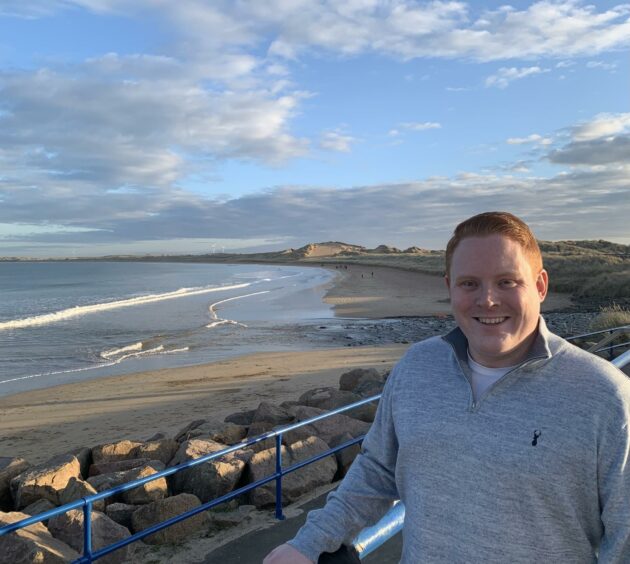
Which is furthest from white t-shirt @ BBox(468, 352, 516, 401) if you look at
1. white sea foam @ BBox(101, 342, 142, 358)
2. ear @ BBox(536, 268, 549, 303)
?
white sea foam @ BBox(101, 342, 142, 358)

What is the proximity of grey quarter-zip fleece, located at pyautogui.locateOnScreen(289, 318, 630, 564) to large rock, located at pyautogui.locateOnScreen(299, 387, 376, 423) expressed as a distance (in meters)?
6.19

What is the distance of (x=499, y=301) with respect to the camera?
1.53 metres

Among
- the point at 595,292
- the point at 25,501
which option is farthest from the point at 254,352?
the point at 595,292

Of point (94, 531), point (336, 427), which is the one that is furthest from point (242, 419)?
point (94, 531)

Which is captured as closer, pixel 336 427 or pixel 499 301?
pixel 499 301

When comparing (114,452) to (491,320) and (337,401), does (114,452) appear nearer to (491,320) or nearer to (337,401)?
(337,401)

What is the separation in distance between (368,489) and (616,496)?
68cm

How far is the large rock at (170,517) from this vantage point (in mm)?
4366

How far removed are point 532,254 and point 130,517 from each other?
431 cm

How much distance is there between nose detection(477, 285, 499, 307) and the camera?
1.53 metres

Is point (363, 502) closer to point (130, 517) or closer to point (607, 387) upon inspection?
point (607, 387)

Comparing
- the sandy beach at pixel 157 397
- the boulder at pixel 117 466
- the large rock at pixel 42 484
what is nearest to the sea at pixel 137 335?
the sandy beach at pixel 157 397

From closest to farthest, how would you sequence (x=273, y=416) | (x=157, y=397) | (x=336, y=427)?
1. (x=336, y=427)
2. (x=273, y=416)
3. (x=157, y=397)

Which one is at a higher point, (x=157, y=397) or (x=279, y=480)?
(x=279, y=480)
